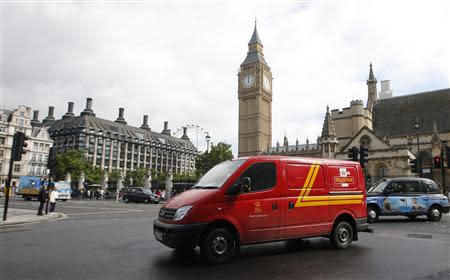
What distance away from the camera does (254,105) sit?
301 ft

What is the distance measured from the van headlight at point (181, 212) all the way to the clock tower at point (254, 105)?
82.9m

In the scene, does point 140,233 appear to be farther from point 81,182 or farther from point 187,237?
point 81,182

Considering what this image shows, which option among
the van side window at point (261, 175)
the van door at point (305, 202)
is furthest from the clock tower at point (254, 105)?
the van side window at point (261, 175)

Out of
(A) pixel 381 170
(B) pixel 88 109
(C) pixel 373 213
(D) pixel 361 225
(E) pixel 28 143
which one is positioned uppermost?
(B) pixel 88 109

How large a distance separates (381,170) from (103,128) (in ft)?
271

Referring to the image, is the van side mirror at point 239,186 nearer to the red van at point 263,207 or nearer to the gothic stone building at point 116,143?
the red van at point 263,207

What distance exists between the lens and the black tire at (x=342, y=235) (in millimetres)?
7137

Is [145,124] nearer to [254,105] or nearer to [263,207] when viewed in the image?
[254,105]

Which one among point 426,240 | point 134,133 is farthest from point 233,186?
point 134,133

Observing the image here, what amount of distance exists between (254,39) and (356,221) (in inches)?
3846

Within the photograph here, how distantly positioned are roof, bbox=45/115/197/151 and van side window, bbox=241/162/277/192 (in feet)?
310

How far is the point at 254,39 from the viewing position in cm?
9912

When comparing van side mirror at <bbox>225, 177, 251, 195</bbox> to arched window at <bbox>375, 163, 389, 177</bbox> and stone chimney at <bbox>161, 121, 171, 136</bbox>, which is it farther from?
stone chimney at <bbox>161, 121, 171, 136</bbox>

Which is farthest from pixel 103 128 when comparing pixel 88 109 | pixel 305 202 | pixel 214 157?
pixel 305 202
